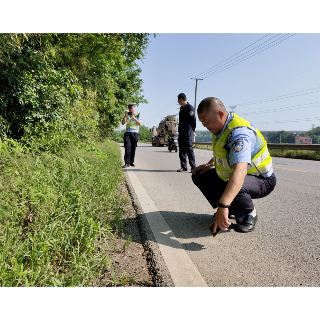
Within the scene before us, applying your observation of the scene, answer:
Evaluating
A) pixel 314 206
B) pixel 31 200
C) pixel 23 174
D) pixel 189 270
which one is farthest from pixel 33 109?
pixel 314 206

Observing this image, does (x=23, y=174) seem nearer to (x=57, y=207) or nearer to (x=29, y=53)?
(x=57, y=207)

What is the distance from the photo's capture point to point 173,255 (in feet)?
8.13

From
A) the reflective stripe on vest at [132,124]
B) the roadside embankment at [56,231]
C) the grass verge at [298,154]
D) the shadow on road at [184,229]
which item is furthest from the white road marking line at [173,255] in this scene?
the grass verge at [298,154]

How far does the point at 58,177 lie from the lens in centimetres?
413

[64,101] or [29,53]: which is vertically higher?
[29,53]

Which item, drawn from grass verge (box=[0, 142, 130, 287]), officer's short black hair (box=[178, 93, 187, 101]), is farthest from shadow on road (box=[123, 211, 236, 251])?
officer's short black hair (box=[178, 93, 187, 101])

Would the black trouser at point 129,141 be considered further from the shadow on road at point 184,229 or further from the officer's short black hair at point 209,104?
the officer's short black hair at point 209,104

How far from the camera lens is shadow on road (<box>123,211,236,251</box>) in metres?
2.77

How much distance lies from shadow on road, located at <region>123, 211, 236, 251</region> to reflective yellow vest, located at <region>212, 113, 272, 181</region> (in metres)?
0.67

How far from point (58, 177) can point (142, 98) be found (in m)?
37.6

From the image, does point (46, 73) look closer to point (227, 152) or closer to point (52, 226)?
point (52, 226)

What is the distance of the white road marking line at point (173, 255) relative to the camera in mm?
2057

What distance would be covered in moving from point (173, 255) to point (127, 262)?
0.43 metres
